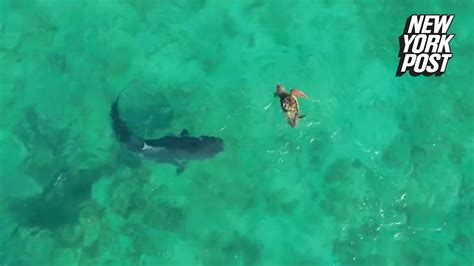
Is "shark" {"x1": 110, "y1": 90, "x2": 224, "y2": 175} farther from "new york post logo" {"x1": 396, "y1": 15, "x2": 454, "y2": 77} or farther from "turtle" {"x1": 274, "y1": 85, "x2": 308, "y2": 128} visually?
"new york post logo" {"x1": 396, "y1": 15, "x2": 454, "y2": 77}

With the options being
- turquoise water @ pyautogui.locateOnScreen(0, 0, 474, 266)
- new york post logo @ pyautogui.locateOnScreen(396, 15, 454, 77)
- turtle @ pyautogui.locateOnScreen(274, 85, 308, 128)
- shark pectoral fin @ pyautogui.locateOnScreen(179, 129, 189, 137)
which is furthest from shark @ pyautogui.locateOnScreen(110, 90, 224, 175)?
new york post logo @ pyautogui.locateOnScreen(396, 15, 454, 77)

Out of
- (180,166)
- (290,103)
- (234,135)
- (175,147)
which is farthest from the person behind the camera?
(234,135)

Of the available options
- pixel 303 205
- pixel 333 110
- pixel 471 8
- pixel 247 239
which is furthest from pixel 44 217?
pixel 471 8

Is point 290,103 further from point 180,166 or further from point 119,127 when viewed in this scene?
point 119,127

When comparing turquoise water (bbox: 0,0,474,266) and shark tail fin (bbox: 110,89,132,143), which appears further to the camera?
shark tail fin (bbox: 110,89,132,143)

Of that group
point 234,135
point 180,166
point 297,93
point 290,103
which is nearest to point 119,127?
point 180,166

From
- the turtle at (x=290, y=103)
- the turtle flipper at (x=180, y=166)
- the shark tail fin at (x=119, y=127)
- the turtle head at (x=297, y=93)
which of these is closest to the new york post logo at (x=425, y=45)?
the turtle head at (x=297, y=93)

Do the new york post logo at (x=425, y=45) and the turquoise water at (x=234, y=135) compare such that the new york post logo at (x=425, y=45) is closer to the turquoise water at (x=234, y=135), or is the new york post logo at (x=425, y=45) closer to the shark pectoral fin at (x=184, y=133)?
Answer: the turquoise water at (x=234, y=135)
